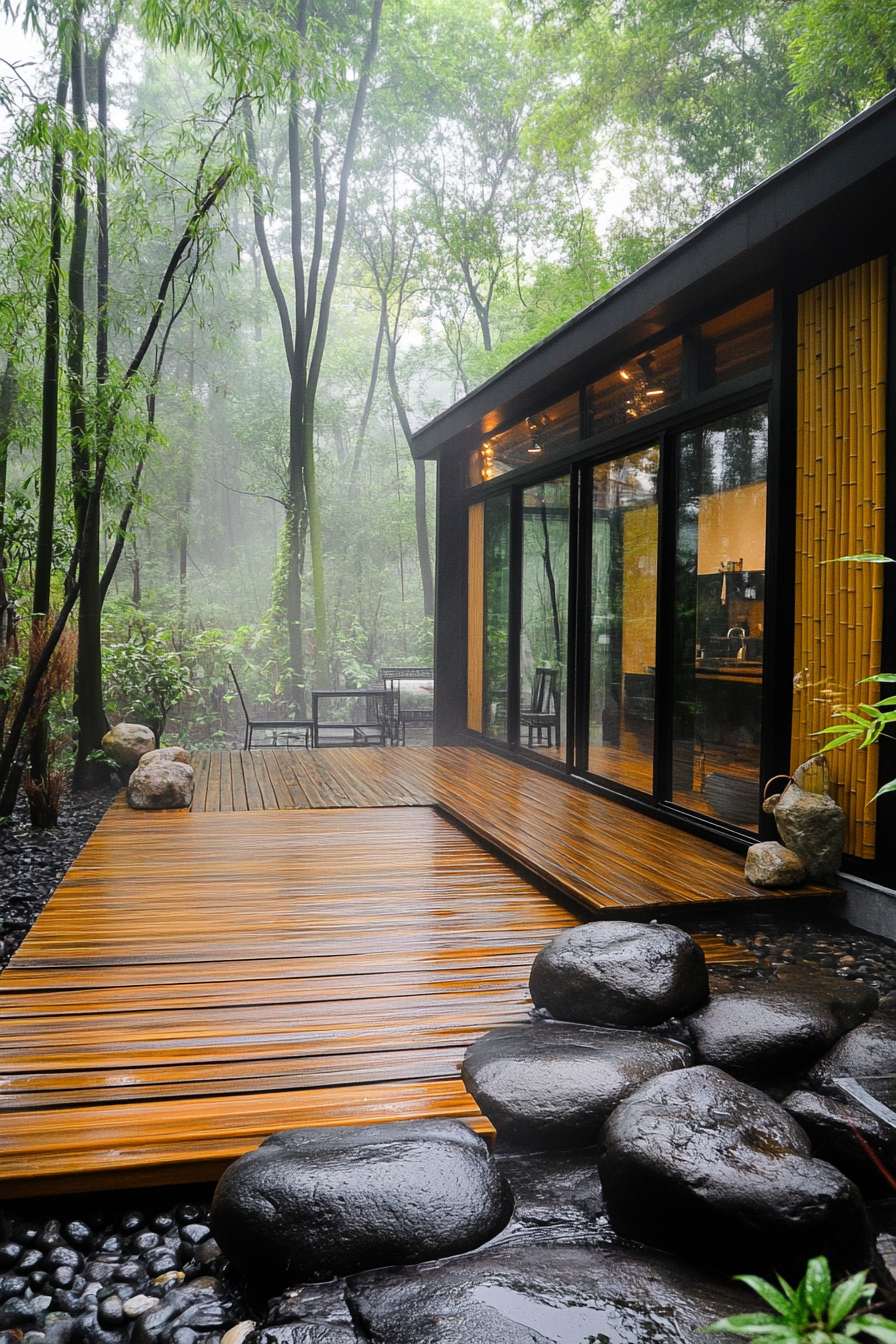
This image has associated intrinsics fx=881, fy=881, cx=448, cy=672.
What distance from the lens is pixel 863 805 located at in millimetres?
3402

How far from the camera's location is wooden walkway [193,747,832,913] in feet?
11.4

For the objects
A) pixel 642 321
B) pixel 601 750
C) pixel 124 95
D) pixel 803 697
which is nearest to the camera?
pixel 803 697

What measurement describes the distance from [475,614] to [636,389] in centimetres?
332

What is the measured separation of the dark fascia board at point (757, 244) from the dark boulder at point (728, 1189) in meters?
2.82

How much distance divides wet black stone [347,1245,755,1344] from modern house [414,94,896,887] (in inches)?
87.6

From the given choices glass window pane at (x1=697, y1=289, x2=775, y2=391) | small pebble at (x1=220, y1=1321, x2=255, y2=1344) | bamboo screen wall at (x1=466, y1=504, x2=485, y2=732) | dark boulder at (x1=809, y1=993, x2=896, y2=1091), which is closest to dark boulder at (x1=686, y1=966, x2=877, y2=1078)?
dark boulder at (x1=809, y1=993, x2=896, y2=1091)

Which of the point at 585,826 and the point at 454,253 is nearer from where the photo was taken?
the point at 585,826

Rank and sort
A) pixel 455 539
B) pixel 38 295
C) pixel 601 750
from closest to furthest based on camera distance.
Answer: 1. pixel 38 295
2. pixel 601 750
3. pixel 455 539

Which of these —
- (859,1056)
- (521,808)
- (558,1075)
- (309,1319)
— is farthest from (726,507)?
(309,1319)

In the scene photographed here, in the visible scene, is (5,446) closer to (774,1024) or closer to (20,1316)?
(20,1316)

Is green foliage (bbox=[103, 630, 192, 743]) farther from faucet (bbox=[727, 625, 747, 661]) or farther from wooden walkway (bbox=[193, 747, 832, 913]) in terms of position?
faucet (bbox=[727, 625, 747, 661])

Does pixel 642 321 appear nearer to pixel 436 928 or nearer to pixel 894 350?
pixel 894 350

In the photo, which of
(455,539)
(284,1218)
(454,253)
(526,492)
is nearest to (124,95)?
(454,253)

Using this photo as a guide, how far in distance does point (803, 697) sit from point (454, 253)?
1310 cm
